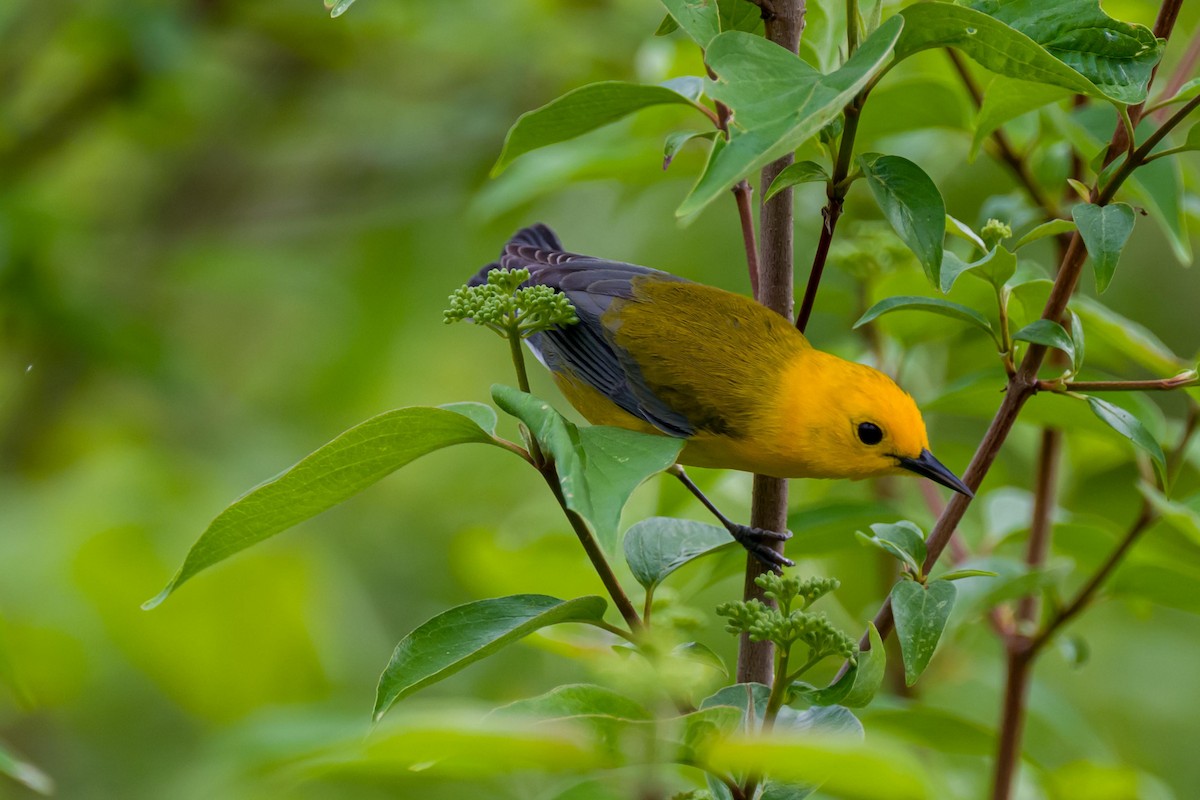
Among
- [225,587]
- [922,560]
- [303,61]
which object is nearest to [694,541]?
[922,560]

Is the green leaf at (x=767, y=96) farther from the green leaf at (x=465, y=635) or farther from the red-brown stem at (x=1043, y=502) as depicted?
the red-brown stem at (x=1043, y=502)

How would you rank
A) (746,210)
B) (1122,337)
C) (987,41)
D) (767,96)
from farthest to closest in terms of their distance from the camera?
(1122,337) < (746,210) < (987,41) < (767,96)

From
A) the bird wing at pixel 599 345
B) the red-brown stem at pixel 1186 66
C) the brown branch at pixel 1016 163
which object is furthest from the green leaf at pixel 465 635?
the red-brown stem at pixel 1186 66

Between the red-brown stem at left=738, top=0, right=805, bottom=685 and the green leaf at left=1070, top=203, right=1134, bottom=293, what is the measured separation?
38cm

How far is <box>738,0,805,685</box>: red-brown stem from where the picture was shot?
164 centimetres

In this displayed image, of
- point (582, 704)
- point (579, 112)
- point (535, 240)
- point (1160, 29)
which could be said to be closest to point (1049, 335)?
point (1160, 29)

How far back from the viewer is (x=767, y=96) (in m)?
→ 1.27

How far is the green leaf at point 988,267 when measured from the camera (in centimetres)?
159

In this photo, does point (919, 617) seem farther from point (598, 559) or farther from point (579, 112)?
point (579, 112)

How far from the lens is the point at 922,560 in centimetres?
163

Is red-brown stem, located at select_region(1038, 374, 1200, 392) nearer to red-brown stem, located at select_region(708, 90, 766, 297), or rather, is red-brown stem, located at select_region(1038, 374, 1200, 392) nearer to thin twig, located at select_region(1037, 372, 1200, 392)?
thin twig, located at select_region(1037, 372, 1200, 392)

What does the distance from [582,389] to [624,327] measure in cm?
24

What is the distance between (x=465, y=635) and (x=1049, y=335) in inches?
32.7

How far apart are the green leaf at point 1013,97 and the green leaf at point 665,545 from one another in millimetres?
735
